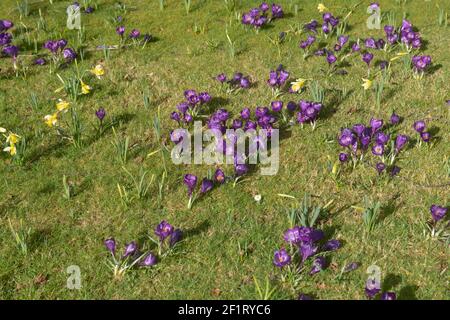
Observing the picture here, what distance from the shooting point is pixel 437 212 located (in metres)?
4.84

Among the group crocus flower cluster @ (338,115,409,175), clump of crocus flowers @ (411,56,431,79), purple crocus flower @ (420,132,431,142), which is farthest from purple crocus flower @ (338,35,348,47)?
purple crocus flower @ (420,132,431,142)

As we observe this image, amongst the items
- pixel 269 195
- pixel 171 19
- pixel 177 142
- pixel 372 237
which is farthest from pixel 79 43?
pixel 372 237

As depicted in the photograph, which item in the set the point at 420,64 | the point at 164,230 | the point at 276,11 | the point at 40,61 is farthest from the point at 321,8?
the point at 164,230

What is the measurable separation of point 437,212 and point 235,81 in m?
3.17

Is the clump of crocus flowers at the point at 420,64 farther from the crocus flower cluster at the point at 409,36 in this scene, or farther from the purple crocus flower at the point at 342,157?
the purple crocus flower at the point at 342,157

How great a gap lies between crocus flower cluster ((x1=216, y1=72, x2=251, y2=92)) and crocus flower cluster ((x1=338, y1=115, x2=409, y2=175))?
1.57m

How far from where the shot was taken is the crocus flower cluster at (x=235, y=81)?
23.0 feet

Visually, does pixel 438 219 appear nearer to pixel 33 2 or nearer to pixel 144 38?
pixel 144 38

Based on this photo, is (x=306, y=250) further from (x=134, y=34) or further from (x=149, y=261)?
(x=134, y=34)

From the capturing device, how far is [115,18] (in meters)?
8.80

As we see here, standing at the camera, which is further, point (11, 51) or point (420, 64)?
point (11, 51)

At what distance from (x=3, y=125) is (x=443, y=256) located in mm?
4812

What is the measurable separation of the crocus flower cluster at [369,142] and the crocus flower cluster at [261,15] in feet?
9.88

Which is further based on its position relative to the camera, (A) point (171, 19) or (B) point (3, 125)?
(A) point (171, 19)
